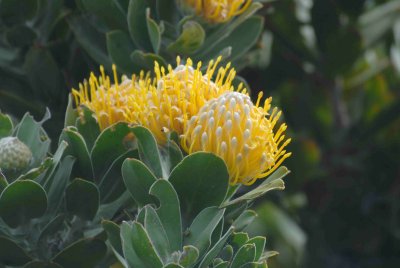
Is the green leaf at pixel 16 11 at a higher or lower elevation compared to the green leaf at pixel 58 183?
higher

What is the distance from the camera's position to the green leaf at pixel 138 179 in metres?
1.42

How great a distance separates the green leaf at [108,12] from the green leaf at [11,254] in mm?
573

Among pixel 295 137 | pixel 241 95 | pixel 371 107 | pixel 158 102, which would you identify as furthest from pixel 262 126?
pixel 371 107

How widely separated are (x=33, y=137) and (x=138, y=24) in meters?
0.40

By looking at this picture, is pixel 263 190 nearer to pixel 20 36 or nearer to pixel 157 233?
pixel 157 233

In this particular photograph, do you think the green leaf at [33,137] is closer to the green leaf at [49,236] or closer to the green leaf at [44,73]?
the green leaf at [49,236]

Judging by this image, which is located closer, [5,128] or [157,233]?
[157,233]

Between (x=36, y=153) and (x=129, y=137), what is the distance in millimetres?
176


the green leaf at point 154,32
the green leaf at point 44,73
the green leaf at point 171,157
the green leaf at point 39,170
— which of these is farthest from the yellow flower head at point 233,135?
the green leaf at point 44,73

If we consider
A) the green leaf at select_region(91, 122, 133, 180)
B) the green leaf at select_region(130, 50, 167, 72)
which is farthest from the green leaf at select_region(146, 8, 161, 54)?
the green leaf at select_region(91, 122, 133, 180)

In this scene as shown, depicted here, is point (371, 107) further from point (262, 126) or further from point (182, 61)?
point (262, 126)

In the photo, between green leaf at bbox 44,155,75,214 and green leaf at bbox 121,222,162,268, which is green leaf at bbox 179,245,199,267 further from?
green leaf at bbox 44,155,75,214

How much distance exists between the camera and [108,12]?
1.87 m

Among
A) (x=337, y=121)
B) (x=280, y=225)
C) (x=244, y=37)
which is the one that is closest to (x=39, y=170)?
(x=244, y=37)
